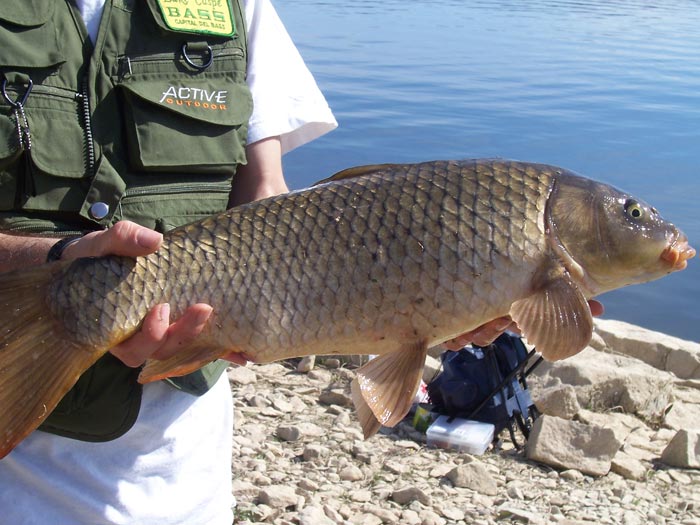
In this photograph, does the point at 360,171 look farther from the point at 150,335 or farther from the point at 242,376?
the point at 242,376

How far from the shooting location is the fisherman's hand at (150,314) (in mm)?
2312

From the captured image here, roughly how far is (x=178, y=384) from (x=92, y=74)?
89cm

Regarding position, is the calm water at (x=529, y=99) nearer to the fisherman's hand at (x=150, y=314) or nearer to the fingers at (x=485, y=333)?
the fingers at (x=485, y=333)

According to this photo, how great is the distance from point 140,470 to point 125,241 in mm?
738

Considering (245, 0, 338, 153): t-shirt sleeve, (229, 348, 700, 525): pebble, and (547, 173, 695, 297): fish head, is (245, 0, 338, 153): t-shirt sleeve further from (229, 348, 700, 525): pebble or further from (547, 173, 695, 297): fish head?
(229, 348, 700, 525): pebble


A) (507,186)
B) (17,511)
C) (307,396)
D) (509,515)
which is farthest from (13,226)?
(307,396)

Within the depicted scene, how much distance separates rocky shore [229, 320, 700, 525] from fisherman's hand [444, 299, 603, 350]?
4.34 feet

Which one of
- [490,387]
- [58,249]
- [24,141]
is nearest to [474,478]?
[490,387]

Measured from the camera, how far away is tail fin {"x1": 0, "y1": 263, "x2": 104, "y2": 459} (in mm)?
2281

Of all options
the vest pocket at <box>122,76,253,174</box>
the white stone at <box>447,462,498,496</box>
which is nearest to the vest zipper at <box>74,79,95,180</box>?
the vest pocket at <box>122,76,253,174</box>

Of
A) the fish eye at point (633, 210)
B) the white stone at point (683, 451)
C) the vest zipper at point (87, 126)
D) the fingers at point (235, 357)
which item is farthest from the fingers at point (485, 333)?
the white stone at point (683, 451)

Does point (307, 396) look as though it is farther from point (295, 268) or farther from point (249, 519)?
point (295, 268)

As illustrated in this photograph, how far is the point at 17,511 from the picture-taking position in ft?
8.58

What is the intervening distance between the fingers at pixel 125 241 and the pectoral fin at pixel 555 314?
902 mm
